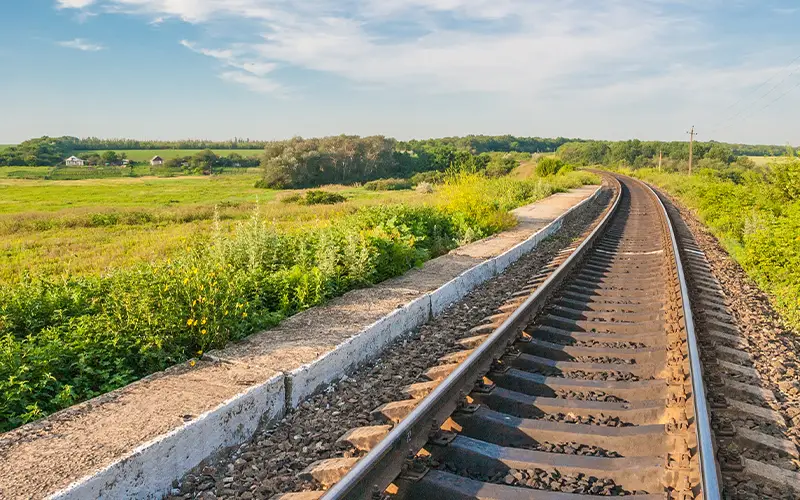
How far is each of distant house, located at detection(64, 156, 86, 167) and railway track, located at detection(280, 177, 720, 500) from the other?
99.5 metres

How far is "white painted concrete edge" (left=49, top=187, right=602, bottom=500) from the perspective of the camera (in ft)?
10.5

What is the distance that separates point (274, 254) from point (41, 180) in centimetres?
7244

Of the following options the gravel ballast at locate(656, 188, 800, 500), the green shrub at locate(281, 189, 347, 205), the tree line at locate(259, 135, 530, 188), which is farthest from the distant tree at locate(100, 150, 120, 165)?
the gravel ballast at locate(656, 188, 800, 500)

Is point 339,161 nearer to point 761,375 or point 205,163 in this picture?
point 205,163

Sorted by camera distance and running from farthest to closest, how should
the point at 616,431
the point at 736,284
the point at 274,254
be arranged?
the point at 736,284, the point at 274,254, the point at 616,431

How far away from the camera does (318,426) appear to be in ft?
14.1

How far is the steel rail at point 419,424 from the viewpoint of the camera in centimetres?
305

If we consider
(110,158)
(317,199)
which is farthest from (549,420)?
(110,158)

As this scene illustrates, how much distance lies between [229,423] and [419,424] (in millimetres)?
1324

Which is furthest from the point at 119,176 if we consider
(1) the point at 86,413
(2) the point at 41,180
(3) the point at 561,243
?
(1) the point at 86,413

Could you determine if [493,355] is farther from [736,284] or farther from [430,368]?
[736,284]

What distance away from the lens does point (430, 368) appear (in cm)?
515

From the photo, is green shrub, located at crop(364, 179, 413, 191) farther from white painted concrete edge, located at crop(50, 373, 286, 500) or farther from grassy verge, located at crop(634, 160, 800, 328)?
white painted concrete edge, located at crop(50, 373, 286, 500)

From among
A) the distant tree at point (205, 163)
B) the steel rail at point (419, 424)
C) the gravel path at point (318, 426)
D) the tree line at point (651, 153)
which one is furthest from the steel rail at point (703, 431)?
the distant tree at point (205, 163)
